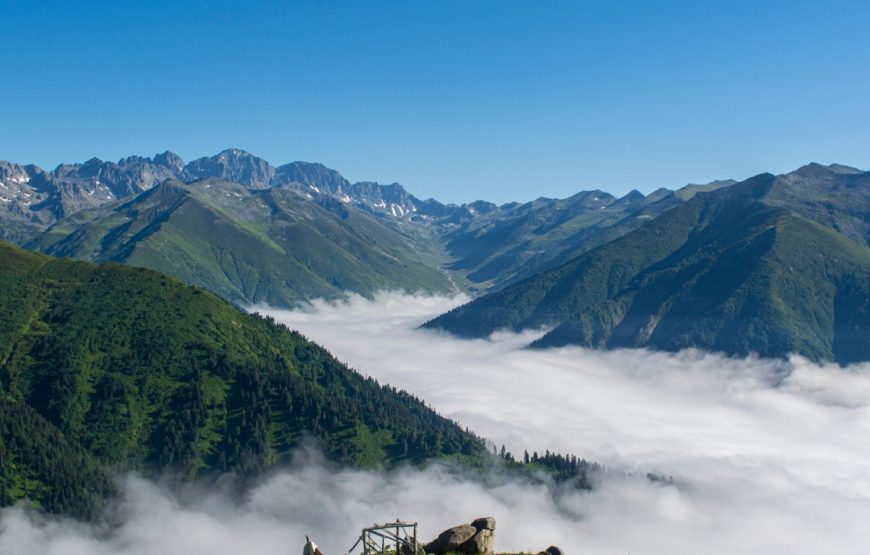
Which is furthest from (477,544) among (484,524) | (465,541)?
(484,524)

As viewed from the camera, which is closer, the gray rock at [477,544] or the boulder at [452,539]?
the boulder at [452,539]

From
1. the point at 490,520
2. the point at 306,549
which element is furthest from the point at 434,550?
the point at 306,549

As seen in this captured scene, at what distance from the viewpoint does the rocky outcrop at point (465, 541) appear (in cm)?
7850

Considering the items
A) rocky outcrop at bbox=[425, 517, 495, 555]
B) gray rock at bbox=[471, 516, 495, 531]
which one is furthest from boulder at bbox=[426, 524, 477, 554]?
gray rock at bbox=[471, 516, 495, 531]

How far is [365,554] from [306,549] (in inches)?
221

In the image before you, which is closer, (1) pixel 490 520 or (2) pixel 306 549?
(2) pixel 306 549

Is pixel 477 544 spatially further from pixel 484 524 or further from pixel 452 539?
pixel 452 539

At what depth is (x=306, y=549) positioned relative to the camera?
233 ft

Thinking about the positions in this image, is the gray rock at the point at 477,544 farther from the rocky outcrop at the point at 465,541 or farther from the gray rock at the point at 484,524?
the gray rock at the point at 484,524

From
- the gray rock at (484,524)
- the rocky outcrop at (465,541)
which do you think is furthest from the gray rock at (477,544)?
the gray rock at (484,524)

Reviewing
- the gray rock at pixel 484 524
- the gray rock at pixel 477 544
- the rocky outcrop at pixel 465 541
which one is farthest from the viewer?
the gray rock at pixel 484 524

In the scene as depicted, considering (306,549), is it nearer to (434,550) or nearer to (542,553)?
(434,550)

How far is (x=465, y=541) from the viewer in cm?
7888

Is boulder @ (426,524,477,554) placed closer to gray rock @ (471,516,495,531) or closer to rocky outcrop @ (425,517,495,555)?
rocky outcrop @ (425,517,495,555)
